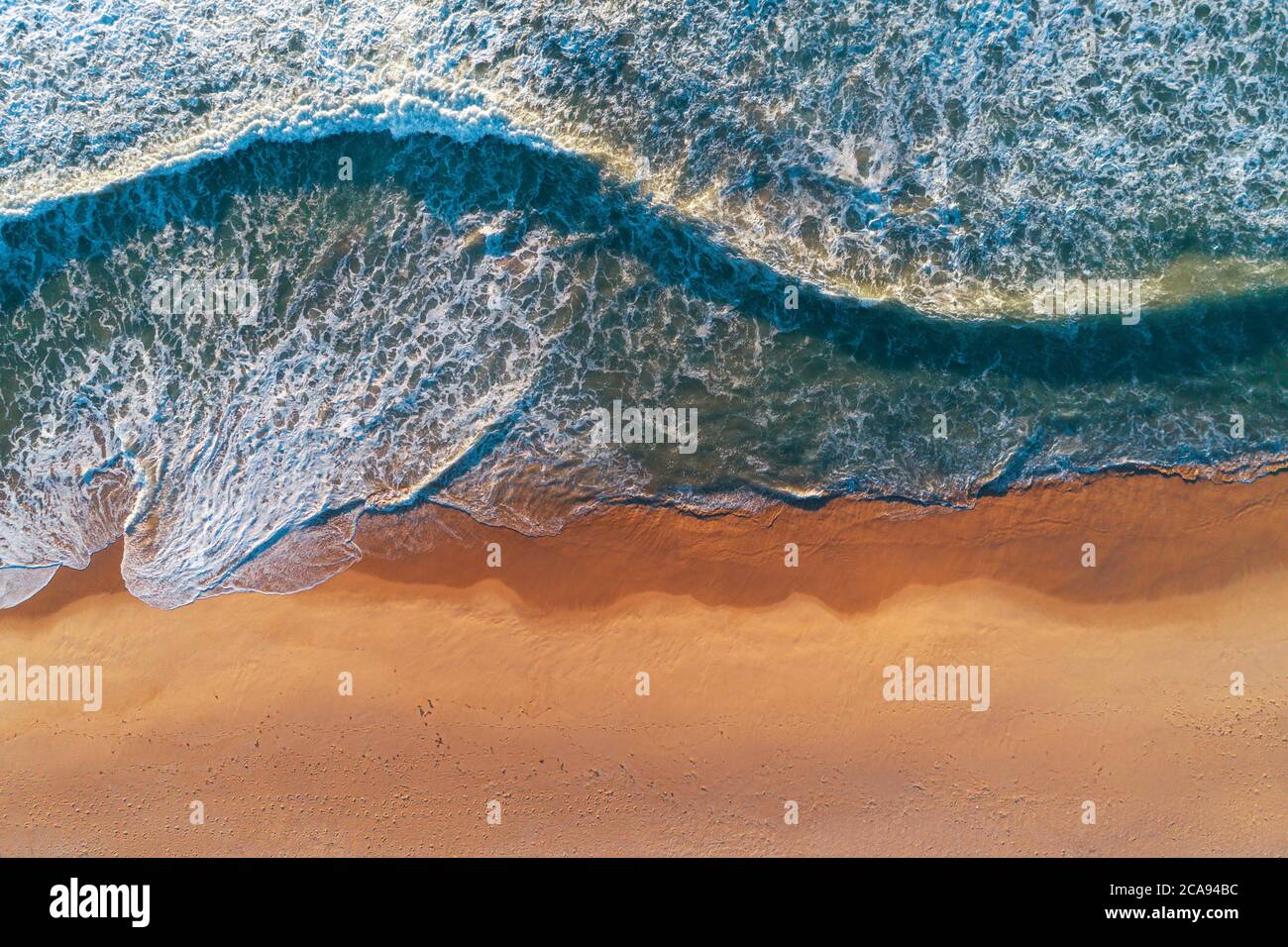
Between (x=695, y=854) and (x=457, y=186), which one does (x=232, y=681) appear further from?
(x=457, y=186)

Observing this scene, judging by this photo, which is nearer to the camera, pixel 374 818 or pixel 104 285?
pixel 374 818

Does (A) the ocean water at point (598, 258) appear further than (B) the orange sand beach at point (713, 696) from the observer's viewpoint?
Yes

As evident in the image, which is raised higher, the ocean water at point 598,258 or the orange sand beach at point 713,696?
the ocean water at point 598,258

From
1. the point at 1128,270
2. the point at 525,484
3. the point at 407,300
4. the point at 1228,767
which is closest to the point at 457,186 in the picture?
the point at 407,300

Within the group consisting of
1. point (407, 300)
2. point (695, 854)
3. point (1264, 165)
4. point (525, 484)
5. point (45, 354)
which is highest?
point (1264, 165)
